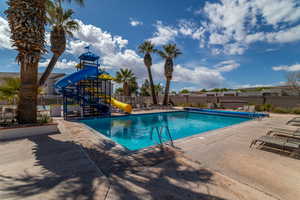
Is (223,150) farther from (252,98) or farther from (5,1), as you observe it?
(252,98)

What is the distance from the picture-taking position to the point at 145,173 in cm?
277

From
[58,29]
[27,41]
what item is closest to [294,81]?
[27,41]

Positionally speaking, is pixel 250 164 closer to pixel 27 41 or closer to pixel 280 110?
pixel 27 41

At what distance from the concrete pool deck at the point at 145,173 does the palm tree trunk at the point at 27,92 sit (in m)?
1.98

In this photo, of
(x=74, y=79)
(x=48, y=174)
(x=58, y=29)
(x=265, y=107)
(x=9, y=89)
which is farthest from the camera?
(x=265, y=107)

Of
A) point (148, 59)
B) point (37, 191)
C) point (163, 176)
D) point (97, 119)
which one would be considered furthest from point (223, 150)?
point (148, 59)

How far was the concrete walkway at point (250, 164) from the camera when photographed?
2.38 m

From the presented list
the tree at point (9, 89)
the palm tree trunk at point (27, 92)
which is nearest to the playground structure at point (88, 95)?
the tree at point (9, 89)

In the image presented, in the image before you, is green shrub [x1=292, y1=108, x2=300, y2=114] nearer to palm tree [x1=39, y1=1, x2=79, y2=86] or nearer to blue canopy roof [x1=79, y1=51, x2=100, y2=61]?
blue canopy roof [x1=79, y1=51, x2=100, y2=61]

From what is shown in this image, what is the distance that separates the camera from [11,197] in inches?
81.8

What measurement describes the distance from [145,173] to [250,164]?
8.79ft

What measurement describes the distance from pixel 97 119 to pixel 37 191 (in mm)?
9212

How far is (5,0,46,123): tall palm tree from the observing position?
17.7 feet

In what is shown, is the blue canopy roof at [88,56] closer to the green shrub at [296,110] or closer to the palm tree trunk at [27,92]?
the palm tree trunk at [27,92]
